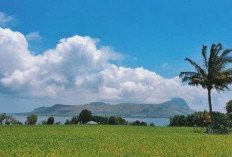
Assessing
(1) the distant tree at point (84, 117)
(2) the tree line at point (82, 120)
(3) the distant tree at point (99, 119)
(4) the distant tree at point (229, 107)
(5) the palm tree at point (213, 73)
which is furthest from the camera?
(1) the distant tree at point (84, 117)

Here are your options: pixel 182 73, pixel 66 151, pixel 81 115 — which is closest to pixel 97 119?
pixel 81 115

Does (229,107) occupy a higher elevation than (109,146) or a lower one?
higher

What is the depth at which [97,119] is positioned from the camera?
5756cm

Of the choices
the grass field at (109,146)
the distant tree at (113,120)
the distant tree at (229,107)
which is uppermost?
the distant tree at (229,107)

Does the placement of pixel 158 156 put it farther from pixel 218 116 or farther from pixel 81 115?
pixel 81 115

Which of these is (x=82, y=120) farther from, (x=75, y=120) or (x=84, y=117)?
(x=75, y=120)

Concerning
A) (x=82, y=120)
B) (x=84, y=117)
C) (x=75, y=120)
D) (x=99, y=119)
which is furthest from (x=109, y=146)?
(x=82, y=120)

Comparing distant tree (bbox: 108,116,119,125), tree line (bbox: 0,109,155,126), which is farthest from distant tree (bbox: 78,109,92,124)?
distant tree (bbox: 108,116,119,125)

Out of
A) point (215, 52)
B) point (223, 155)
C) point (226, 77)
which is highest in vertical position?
point (215, 52)

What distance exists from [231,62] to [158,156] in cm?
2223

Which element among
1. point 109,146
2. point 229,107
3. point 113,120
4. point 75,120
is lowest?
point 109,146

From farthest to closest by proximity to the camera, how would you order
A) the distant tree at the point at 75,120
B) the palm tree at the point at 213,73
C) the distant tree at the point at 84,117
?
the distant tree at the point at 84,117 < the distant tree at the point at 75,120 < the palm tree at the point at 213,73

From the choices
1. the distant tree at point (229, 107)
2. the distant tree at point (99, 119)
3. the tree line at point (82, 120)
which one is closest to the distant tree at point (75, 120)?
the tree line at point (82, 120)

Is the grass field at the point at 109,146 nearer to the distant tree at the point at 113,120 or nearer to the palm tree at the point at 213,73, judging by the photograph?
the palm tree at the point at 213,73
